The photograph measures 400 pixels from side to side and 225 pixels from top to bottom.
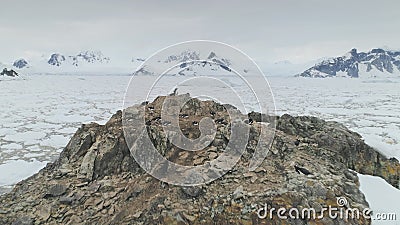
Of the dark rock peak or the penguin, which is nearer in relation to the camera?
the penguin

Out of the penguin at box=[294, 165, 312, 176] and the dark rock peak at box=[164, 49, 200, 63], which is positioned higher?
the dark rock peak at box=[164, 49, 200, 63]

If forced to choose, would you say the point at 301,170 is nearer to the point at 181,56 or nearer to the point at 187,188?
the point at 187,188

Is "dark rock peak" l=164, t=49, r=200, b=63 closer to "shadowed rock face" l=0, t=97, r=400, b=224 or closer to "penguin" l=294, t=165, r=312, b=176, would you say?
"shadowed rock face" l=0, t=97, r=400, b=224

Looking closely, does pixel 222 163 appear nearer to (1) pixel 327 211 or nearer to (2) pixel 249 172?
(2) pixel 249 172

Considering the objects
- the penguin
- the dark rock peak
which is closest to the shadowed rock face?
the penguin

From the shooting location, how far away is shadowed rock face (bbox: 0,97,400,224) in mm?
6633

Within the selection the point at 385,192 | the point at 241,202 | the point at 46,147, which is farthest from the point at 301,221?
the point at 46,147

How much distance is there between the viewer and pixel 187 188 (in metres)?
7.09

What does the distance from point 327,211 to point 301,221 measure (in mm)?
598

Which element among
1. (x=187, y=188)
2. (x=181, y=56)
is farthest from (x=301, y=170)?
(x=181, y=56)

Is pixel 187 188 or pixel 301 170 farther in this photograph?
pixel 301 170

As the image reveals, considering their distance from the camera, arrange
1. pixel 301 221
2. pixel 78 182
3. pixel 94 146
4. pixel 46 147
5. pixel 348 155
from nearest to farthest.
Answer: pixel 301 221 → pixel 78 182 → pixel 94 146 → pixel 348 155 → pixel 46 147

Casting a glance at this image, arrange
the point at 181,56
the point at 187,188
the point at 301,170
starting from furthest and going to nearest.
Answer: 1. the point at 181,56
2. the point at 301,170
3. the point at 187,188

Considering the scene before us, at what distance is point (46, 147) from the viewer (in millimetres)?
16500
